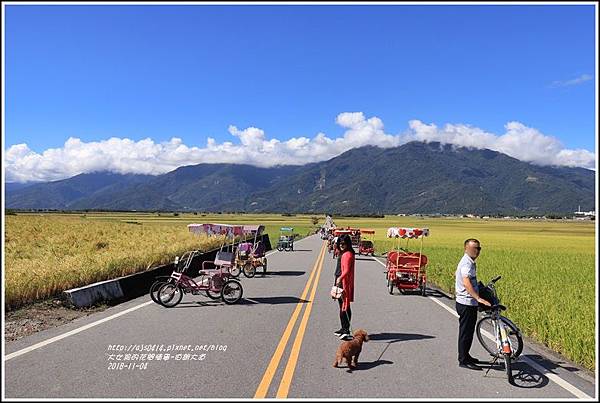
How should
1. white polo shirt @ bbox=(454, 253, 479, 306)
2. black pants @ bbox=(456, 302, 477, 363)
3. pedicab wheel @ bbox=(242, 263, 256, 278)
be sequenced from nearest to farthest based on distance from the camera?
black pants @ bbox=(456, 302, 477, 363), white polo shirt @ bbox=(454, 253, 479, 306), pedicab wheel @ bbox=(242, 263, 256, 278)

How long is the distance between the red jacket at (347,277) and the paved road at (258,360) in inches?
25.7

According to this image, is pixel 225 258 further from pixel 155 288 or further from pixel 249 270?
pixel 249 270

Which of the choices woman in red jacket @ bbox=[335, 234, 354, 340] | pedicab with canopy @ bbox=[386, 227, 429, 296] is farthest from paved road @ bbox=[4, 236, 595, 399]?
pedicab with canopy @ bbox=[386, 227, 429, 296]

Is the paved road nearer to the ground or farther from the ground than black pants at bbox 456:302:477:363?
nearer to the ground

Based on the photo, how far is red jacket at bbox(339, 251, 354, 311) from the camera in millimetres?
8594

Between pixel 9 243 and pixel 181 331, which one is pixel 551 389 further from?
pixel 9 243

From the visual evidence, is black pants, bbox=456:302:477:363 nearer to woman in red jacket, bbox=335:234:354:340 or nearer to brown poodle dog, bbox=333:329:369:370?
brown poodle dog, bbox=333:329:369:370

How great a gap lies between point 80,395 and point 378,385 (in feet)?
11.3

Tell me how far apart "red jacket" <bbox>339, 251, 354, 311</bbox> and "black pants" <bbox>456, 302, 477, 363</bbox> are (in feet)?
6.72

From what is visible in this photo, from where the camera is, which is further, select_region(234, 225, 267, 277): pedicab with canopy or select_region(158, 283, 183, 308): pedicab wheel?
select_region(234, 225, 267, 277): pedicab with canopy

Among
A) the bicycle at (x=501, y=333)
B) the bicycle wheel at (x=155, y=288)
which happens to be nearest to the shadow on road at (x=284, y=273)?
the bicycle wheel at (x=155, y=288)

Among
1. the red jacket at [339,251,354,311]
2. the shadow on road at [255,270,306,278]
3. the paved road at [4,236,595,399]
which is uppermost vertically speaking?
the red jacket at [339,251,354,311]

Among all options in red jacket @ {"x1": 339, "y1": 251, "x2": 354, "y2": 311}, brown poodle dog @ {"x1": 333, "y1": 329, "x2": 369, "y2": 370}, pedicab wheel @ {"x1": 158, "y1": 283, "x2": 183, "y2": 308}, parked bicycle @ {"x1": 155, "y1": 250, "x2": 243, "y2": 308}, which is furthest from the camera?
parked bicycle @ {"x1": 155, "y1": 250, "x2": 243, "y2": 308}

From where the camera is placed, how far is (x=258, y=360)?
6941 mm
